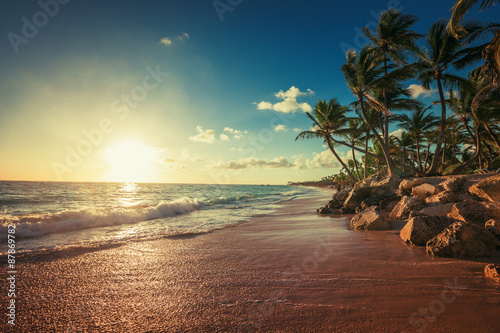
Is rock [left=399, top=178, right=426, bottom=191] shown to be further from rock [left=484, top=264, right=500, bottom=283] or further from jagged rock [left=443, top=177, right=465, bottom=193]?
rock [left=484, top=264, right=500, bottom=283]

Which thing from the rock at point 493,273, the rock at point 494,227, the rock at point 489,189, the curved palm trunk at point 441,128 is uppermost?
the curved palm trunk at point 441,128

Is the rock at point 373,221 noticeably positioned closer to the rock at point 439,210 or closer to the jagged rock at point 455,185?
the rock at point 439,210

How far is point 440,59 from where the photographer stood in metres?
14.2

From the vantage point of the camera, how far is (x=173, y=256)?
4.29m

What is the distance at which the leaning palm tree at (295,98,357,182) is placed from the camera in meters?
21.5

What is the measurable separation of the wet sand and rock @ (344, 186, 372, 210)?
827cm

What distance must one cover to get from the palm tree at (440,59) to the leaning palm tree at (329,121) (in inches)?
278

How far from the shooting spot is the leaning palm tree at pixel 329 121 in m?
21.5

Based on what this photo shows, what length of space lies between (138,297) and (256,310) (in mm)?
1460

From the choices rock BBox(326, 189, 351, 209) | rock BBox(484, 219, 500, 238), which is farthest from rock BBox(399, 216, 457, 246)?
Answer: rock BBox(326, 189, 351, 209)

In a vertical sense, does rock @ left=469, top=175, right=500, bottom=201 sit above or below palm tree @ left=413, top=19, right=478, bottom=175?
below

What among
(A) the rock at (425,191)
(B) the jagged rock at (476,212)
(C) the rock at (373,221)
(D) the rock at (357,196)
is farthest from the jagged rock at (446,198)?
(D) the rock at (357,196)

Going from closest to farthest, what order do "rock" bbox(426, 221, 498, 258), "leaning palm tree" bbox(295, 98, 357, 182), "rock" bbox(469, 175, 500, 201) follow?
1. "rock" bbox(426, 221, 498, 258)
2. "rock" bbox(469, 175, 500, 201)
3. "leaning palm tree" bbox(295, 98, 357, 182)

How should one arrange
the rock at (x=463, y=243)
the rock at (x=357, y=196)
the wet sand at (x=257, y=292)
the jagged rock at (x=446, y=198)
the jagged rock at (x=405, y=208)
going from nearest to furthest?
the wet sand at (x=257, y=292) → the rock at (x=463, y=243) → the jagged rock at (x=405, y=208) → the jagged rock at (x=446, y=198) → the rock at (x=357, y=196)
